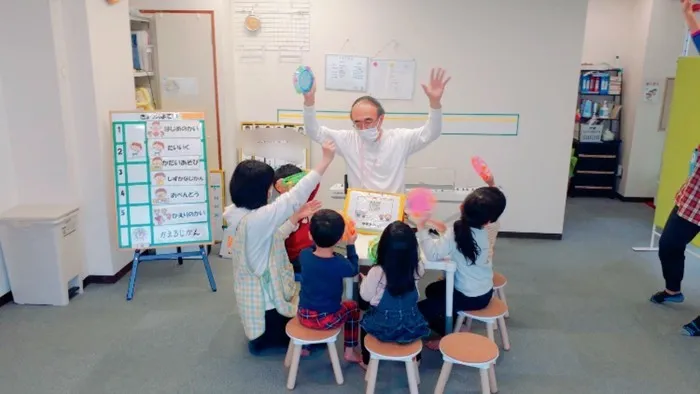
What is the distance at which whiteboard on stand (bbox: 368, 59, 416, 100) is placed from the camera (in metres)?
4.79

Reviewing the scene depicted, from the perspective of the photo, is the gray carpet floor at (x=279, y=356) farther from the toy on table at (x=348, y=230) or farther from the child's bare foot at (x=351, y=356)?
the toy on table at (x=348, y=230)

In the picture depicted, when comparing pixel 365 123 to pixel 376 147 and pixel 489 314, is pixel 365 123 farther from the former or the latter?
pixel 489 314

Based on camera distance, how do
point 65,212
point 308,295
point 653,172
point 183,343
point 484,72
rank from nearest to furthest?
1. point 308,295
2. point 183,343
3. point 65,212
4. point 484,72
5. point 653,172

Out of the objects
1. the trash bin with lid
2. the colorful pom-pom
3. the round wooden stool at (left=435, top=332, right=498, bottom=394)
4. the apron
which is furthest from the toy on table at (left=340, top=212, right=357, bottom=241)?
the trash bin with lid

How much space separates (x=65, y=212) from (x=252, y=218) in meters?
1.61

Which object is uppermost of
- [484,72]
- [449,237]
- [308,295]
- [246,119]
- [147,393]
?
[484,72]

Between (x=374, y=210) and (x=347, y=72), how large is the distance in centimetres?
236

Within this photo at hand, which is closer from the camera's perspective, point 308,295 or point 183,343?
point 308,295

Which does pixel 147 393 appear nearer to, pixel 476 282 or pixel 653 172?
pixel 476 282

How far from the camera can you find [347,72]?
483cm

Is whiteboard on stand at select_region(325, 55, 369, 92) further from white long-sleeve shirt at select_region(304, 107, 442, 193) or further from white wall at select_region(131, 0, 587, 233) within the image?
white long-sleeve shirt at select_region(304, 107, 442, 193)

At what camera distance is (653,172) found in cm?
648

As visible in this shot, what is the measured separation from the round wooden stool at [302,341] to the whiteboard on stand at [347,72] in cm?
275

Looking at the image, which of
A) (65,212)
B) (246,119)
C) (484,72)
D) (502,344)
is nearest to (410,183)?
(484,72)
